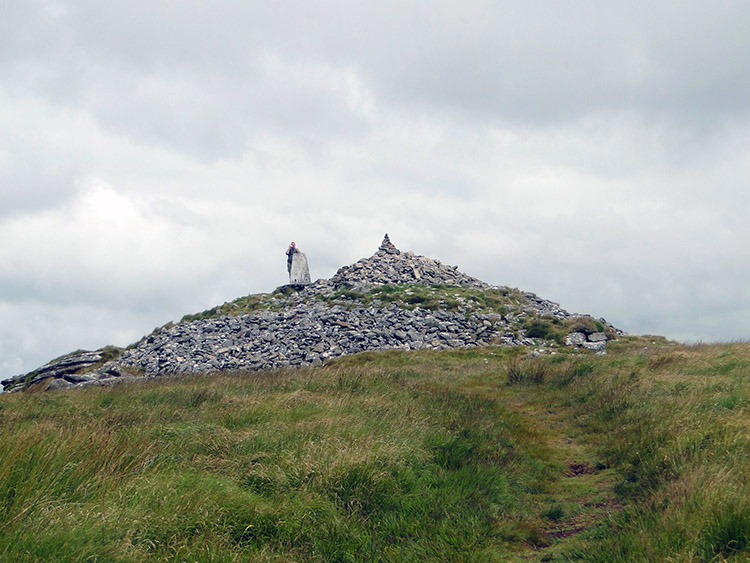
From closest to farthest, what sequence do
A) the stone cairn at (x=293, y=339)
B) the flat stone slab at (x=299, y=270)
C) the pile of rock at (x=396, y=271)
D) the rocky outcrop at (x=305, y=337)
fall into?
1. the stone cairn at (x=293, y=339)
2. the rocky outcrop at (x=305, y=337)
3. the pile of rock at (x=396, y=271)
4. the flat stone slab at (x=299, y=270)

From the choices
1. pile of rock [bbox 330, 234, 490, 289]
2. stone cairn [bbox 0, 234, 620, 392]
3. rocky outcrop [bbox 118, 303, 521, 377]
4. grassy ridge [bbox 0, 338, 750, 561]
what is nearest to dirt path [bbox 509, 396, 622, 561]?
grassy ridge [bbox 0, 338, 750, 561]

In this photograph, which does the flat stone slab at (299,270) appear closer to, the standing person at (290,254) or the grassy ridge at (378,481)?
the standing person at (290,254)

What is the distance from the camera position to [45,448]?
20.7 feet

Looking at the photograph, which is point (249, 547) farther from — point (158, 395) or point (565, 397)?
point (565, 397)

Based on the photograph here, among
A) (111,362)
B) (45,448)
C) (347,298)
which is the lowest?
(45,448)

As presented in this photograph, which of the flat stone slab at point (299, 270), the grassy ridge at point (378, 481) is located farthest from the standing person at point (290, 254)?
the grassy ridge at point (378, 481)

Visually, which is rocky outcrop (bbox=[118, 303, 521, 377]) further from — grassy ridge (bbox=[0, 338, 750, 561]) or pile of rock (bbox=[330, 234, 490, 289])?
grassy ridge (bbox=[0, 338, 750, 561])

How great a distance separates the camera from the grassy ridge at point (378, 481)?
522cm

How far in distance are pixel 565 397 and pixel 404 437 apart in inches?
275

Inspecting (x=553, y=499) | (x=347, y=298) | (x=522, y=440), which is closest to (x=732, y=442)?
(x=553, y=499)

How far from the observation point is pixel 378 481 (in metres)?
7.00

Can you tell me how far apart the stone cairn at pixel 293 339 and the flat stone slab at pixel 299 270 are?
24.8 feet

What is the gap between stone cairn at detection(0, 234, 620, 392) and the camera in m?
31.2

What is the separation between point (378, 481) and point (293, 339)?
2742 centimetres
